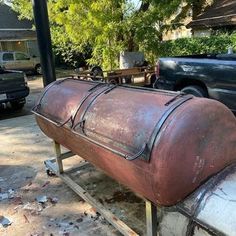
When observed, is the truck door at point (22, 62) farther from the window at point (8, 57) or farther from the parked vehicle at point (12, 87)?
the parked vehicle at point (12, 87)

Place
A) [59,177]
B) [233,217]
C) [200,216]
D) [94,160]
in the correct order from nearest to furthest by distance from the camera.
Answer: [233,217], [200,216], [94,160], [59,177]

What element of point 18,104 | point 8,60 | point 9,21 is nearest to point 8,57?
point 8,60

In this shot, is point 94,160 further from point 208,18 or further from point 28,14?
point 28,14

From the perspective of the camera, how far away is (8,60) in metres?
20.2

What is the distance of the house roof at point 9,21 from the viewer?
27303 millimetres

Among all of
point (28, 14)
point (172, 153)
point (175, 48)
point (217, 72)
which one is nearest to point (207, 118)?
point (172, 153)

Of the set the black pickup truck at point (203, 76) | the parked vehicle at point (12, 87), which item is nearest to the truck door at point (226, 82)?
the black pickup truck at point (203, 76)

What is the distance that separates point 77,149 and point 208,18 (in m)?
13.8

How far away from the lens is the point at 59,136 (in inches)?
159

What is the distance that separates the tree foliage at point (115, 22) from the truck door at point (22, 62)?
6.52 metres

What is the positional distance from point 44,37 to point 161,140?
3.52 meters

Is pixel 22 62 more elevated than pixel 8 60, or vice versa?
pixel 8 60

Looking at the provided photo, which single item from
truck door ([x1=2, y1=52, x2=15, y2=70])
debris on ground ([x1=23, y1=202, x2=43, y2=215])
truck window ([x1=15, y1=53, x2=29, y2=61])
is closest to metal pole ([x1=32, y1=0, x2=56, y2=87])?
debris on ground ([x1=23, y1=202, x2=43, y2=215])

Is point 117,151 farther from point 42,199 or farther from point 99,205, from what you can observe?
point 42,199
